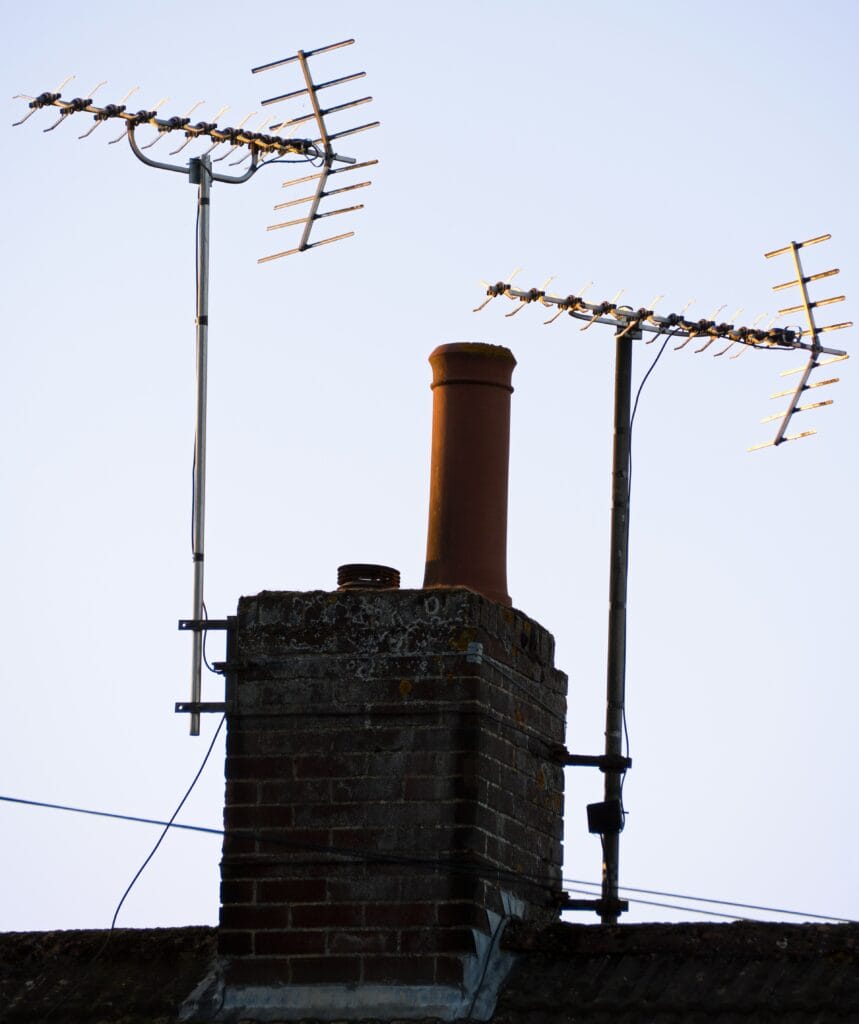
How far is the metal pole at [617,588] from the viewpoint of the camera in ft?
31.5

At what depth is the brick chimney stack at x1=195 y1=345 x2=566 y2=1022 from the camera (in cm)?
822

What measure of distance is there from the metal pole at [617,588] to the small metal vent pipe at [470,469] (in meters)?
1.06

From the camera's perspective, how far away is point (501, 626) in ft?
28.8

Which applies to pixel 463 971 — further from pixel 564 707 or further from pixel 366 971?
pixel 564 707

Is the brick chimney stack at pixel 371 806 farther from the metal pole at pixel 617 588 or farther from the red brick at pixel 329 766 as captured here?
the metal pole at pixel 617 588

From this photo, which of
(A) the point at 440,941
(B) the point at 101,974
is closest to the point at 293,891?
(A) the point at 440,941

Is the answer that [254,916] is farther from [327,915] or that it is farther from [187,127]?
[187,127]

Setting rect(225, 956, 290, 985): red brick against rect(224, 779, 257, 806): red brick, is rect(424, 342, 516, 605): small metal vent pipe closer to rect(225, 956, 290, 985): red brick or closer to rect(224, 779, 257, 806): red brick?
rect(224, 779, 257, 806): red brick

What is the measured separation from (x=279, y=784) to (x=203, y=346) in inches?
92.5

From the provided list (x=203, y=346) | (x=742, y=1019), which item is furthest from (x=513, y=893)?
(x=203, y=346)

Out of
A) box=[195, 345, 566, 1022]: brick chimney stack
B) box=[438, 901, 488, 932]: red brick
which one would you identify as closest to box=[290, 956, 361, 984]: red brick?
box=[195, 345, 566, 1022]: brick chimney stack

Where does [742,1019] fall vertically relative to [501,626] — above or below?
below

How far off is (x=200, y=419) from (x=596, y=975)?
3.20m

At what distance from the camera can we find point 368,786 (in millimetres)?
8406
